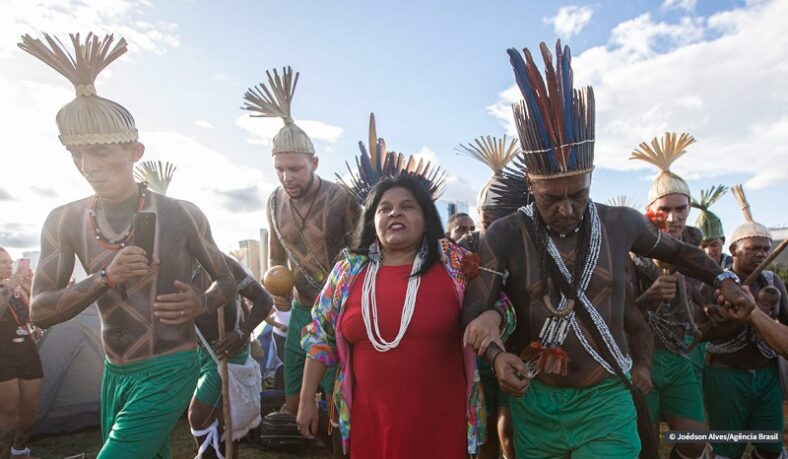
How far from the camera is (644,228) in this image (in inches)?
113

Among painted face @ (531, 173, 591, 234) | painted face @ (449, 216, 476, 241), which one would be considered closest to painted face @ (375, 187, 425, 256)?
painted face @ (531, 173, 591, 234)

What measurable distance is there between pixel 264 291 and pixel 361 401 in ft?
6.37

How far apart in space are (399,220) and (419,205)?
0.59 ft

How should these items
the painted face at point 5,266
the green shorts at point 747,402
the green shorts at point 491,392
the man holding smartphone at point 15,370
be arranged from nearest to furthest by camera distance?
the green shorts at point 491,392 → the green shorts at point 747,402 → the man holding smartphone at point 15,370 → the painted face at point 5,266

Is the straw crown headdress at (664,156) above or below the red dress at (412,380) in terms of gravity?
above

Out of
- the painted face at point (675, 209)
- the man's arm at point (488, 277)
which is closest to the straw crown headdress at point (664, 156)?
the painted face at point (675, 209)

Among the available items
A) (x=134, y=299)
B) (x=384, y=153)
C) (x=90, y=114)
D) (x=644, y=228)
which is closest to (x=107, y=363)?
(x=134, y=299)

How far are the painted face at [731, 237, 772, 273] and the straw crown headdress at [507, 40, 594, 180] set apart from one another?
3.12 meters

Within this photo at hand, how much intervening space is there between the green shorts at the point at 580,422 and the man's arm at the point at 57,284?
7.71ft

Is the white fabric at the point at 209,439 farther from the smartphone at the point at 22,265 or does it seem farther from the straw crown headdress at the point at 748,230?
the straw crown headdress at the point at 748,230

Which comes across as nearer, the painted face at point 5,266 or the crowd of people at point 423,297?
the crowd of people at point 423,297

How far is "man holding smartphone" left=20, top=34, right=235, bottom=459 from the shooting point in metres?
2.96

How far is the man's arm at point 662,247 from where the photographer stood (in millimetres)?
2832

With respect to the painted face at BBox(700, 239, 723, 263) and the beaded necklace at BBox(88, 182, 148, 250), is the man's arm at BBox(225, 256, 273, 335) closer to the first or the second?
the beaded necklace at BBox(88, 182, 148, 250)
